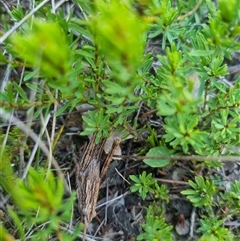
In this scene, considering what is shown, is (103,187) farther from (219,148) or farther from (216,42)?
(216,42)

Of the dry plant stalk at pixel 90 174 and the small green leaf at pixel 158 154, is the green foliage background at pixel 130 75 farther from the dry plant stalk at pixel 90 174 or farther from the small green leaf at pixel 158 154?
the dry plant stalk at pixel 90 174

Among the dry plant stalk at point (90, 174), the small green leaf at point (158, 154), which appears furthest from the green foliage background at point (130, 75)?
the dry plant stalk at point (90, 174)

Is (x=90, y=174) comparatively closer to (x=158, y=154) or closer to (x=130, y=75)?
(x=158, y=154)

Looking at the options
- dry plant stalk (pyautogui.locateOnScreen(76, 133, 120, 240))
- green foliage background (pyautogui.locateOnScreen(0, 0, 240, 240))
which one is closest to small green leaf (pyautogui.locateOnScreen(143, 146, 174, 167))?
green foliage background (pyautogui.locateOnScreen(0, 0, 240, 240))

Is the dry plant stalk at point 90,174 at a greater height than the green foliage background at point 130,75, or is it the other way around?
the green foliage background at point 130,75

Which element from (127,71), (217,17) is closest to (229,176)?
(217,17)

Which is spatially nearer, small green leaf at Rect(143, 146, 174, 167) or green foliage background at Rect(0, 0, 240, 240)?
green foliage background at Rect(0, 0, 240, 240)

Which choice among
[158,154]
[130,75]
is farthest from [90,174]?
[130,75]

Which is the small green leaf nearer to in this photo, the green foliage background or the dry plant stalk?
the green foliage background
